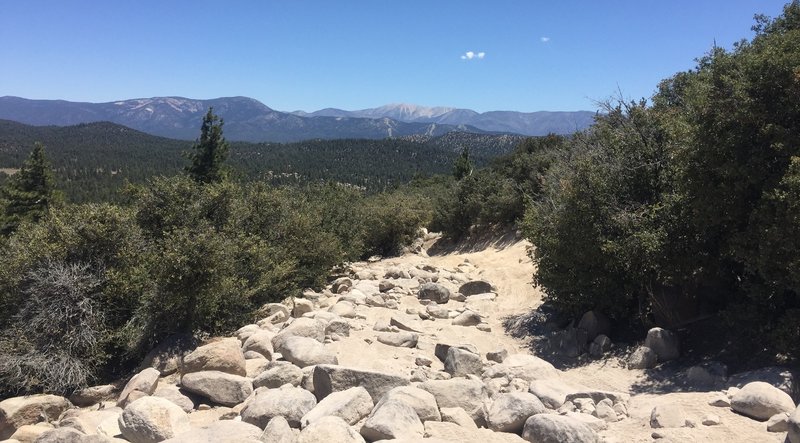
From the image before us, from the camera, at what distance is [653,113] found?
12547 mm

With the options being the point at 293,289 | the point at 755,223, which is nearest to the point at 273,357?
the point at 293,289

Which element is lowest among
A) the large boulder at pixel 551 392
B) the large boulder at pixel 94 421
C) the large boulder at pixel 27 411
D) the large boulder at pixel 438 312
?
the large boulder at pixel 438 312

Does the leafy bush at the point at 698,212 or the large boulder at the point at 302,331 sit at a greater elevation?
the leafy bush at the point at 698,212

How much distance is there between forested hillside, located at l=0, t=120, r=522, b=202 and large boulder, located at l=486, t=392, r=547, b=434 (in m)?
88.6

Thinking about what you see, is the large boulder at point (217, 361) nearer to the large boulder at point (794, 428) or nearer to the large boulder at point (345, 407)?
the large boulder at point (345, 407)

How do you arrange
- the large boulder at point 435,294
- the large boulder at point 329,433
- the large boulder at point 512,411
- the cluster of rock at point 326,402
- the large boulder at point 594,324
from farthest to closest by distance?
the large boulder at point 435,294 < the large boulder at point 594,324 < the large boulder at point 512,411 < the cluster of rock at point 326,402 < the large boulder at point 329,433

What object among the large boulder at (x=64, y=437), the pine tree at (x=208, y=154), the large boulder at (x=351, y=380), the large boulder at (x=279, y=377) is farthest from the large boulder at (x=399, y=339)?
the pine tree at (x=208, y=154)

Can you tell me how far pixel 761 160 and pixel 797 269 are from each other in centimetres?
207

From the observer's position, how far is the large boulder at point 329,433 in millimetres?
5246

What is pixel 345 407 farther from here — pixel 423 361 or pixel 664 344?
pixel 664 344

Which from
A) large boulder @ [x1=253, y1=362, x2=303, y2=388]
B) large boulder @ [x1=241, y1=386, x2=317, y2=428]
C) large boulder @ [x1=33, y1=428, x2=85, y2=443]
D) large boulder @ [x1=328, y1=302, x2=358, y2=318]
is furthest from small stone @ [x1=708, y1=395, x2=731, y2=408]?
large boulder @ [x1=328, y1=302, x2=358, y2=318]

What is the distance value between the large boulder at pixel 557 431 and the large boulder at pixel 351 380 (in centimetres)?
207

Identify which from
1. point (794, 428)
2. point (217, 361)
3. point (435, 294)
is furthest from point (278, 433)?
point (435, 294)

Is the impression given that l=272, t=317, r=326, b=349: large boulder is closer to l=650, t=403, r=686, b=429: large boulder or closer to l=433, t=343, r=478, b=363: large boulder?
l=433, t=343, r=478, b=363: large boulder
